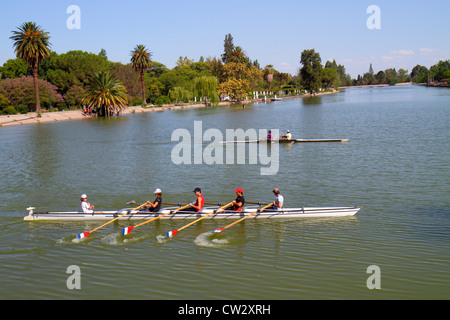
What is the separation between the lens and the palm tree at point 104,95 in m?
84.3

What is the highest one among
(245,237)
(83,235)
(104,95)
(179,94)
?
(179,94)

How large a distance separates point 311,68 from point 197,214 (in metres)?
161

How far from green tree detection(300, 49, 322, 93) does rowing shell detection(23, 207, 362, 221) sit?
159 m

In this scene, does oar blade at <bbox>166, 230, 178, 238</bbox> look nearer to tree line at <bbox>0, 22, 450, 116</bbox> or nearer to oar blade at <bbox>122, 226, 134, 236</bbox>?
oar blade at <bbox>122, 226, 134, 236</bbox>

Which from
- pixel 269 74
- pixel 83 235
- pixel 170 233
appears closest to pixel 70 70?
pixel 83 235

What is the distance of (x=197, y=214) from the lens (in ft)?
60.2

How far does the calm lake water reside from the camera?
12375 mm

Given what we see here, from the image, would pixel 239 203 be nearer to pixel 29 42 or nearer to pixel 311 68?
pixel 29 42

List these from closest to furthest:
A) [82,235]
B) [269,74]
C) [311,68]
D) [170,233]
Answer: [170,233] < [82,235] < [311,68] < [269,74]

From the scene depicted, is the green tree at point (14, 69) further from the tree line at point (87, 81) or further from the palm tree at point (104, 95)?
the palm tree at point (104, 95)

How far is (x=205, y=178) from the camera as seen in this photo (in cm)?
2756

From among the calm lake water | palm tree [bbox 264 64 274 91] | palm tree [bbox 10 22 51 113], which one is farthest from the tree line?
the calm lake water
